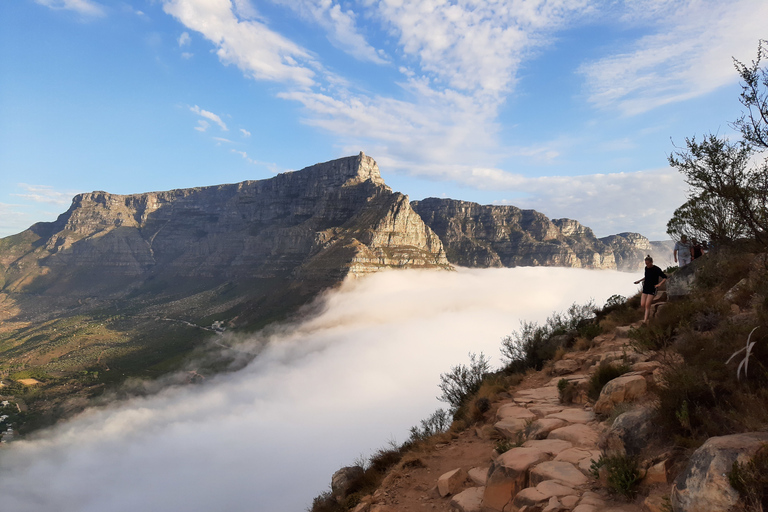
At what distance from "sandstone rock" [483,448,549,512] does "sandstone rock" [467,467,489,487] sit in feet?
1.81

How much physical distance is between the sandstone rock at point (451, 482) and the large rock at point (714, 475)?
473cm

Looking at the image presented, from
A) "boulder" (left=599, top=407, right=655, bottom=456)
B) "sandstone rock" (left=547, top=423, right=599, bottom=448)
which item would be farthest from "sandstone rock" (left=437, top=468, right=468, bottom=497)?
"boulder" (left=599, top=407, right=655, bottom=456)

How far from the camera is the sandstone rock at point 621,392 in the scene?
8156mm

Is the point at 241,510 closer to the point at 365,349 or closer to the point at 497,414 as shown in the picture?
the point at 365,349

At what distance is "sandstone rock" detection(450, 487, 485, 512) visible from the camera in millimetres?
6824

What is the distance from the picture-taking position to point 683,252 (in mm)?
17469

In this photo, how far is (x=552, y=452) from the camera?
730cm

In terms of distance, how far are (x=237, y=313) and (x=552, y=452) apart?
7641 inches

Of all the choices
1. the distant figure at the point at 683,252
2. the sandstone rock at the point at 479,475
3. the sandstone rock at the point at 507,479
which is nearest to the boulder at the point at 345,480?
the sandstone rock at the point at 479,475

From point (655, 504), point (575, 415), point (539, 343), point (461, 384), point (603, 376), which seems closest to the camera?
point (655, 504)

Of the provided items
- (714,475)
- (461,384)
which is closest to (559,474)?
(714,475)

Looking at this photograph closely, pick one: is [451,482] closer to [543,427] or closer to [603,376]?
[543,427]

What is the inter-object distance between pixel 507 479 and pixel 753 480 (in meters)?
3.96

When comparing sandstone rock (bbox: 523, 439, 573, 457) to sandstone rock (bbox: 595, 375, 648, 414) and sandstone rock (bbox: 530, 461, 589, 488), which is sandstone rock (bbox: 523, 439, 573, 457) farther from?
sandstone rock (bbox: 595, 375, 648, 414)
